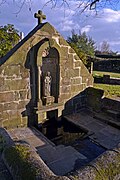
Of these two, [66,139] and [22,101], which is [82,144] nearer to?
[66,139]

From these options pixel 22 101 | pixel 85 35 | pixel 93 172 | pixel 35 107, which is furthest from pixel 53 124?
pixel 85 35

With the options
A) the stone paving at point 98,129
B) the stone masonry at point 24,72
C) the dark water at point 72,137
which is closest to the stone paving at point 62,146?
the stone paving at point 98,129

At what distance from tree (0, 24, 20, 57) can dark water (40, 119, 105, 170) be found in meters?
7.29

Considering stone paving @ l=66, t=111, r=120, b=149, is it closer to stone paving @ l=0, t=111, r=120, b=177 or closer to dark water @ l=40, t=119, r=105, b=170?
stone paving @ l=0, t=111, r=120, b=177

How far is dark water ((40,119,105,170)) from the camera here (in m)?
5.20

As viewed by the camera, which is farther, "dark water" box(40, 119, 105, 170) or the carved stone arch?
the carved stone arch

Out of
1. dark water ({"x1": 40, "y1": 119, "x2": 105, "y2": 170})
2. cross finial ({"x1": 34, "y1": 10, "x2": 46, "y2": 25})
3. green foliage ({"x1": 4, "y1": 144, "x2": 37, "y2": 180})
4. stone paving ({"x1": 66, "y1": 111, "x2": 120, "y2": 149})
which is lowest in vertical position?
dark water ({"x1": 40, "y1": 119, "x2": 105, "y2": 170})

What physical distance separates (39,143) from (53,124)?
1840 mm

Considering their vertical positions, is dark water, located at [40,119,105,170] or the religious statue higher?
the religious statue

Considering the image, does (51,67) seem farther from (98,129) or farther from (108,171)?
(108,171)

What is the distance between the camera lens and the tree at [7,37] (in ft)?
41.2

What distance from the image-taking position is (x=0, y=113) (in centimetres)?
610

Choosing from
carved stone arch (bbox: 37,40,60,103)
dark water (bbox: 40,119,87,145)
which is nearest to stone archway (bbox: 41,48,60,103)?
carved stone arch (bbox: 37,40,60,103)

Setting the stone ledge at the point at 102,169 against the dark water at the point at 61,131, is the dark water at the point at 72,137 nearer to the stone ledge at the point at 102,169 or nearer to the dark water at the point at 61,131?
the dark water at the point at 61,131
